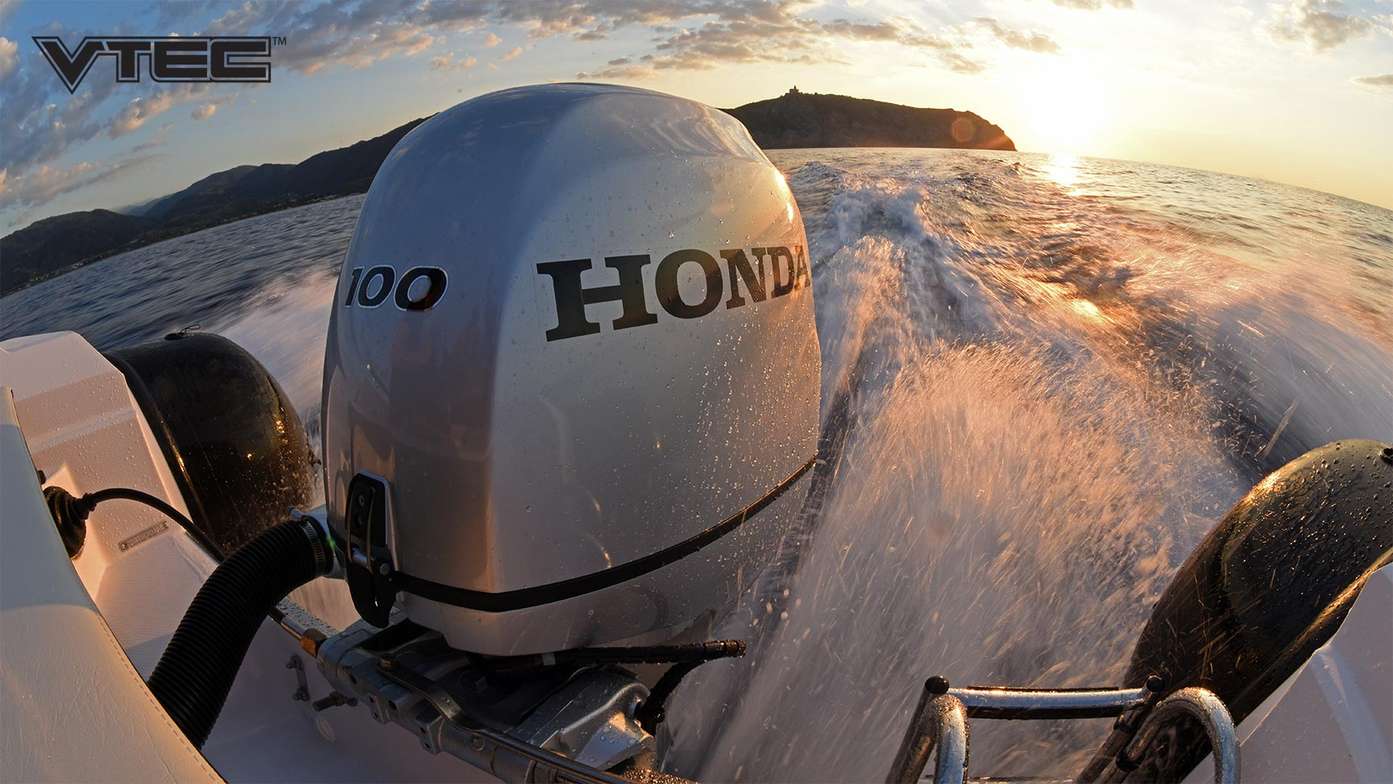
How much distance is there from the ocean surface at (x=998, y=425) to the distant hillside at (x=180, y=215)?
3677 mm

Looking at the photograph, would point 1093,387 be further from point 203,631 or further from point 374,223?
point 203,631

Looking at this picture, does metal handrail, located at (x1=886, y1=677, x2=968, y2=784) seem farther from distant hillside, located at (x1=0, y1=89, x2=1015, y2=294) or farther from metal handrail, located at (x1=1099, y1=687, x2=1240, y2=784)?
distant hillside, located at (x1=0, y1=89, x2=1015, y2=294)

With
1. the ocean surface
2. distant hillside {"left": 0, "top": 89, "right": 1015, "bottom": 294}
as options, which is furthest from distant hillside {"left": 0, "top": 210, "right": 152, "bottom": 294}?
the ocean surface

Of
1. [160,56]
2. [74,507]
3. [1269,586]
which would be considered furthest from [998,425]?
[160,56]

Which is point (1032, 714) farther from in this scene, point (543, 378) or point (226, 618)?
point (226, 618)

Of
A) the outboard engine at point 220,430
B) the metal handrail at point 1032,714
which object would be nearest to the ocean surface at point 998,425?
the metal handrail at point 1032,714

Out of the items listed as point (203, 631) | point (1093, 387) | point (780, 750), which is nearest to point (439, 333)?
point (203, 631)

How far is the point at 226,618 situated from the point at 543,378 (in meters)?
0.62

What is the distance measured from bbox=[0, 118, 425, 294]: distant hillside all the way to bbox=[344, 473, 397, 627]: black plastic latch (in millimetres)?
9318

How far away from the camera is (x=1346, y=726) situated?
112 cm

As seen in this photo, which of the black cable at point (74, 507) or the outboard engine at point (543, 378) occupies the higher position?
the outboard engine at point (543, 378)

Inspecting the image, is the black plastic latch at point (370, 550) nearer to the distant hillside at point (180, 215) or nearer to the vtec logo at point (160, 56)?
the vtec logo at point (160, 56)

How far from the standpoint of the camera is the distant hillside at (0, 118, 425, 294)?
33.8 feet

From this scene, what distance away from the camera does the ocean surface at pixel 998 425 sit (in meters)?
2.45
